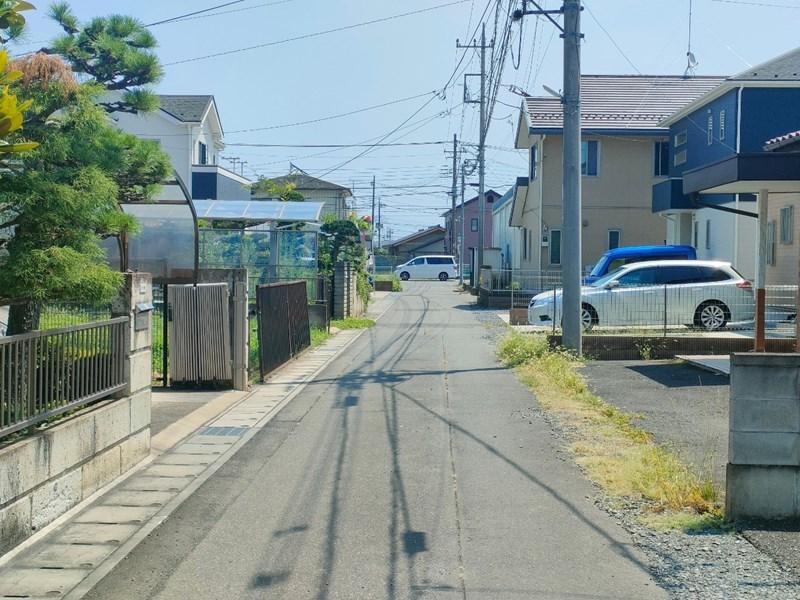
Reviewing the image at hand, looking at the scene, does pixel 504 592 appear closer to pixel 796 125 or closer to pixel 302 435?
pixel 302 435

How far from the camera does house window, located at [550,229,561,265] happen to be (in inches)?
1352

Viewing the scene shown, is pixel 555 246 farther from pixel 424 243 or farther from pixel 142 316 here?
pixel 424 243

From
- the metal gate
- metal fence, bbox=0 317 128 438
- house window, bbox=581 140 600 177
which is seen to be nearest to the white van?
house window, bbox=581 140 600 177

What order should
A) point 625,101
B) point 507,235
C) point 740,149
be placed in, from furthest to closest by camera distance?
point 507,235 → point 625,101 → point 740,149

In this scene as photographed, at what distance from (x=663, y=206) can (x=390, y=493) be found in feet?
76.0

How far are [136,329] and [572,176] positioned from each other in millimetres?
9677

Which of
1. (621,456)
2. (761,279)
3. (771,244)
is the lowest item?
(621,456)

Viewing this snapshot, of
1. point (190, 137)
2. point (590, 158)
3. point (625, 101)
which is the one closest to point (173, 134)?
point (190, 137)

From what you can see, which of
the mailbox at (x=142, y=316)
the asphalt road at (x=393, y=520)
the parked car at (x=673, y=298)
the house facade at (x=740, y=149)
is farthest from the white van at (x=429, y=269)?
the mailbox at (x=142, y=316)

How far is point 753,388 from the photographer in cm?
673

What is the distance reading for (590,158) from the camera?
111 feet

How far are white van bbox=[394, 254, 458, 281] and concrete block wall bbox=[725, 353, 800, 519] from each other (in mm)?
58434

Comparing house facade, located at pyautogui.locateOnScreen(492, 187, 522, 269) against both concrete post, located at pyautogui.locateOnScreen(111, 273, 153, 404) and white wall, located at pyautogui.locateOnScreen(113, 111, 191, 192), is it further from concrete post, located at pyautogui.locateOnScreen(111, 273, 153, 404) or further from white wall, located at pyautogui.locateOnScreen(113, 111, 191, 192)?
concrete post, located at pyautogui.locateOnScreen(111, 273, 153, 404)

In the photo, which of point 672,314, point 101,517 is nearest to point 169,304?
point 101,517
